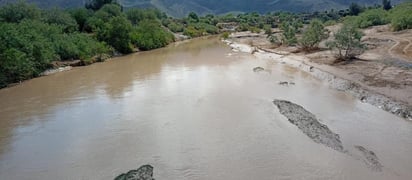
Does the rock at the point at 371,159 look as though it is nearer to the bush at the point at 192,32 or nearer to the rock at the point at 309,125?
the rock at the point at 309,125

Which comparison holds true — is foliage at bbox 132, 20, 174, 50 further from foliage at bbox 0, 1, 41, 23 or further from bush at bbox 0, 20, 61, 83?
bush at bbox 0, 20, 61, 83

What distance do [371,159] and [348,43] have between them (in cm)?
2342

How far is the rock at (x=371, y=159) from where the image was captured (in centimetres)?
1330

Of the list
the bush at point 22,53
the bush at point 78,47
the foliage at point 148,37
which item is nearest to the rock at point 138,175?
the bush at point 22,53

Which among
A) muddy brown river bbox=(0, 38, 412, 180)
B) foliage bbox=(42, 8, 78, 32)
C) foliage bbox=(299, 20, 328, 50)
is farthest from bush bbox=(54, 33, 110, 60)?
foliage bbox=(299, 20, 328, 50)

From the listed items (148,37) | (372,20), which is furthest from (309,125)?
(372,20)

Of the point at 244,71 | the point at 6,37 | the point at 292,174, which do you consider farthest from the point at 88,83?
the point at 292,174

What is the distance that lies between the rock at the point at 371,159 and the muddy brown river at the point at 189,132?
0.20 m

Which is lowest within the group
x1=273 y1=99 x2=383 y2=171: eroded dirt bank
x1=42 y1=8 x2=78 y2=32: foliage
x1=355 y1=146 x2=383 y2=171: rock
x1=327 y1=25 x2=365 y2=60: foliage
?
x1=355 y1=146 x2=383 y2=171: rock

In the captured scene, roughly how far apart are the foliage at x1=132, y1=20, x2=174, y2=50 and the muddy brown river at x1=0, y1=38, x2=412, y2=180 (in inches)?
1143

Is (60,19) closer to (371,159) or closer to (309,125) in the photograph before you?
(309,125)

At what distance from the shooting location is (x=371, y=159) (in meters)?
13.9

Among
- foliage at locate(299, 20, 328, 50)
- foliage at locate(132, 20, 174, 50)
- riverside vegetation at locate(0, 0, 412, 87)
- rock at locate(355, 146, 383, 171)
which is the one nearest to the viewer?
rock at locate(355, 146, 383, 171)

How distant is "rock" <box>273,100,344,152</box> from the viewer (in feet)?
51.6
